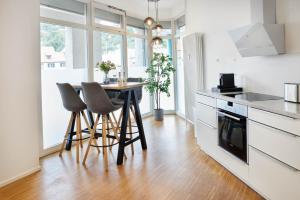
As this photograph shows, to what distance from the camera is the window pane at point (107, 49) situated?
5295 mm

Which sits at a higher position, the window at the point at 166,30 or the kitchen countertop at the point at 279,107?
the window at the point at 166,30

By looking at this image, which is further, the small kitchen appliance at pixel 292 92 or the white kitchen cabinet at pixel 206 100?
the white kitchen cabinet at pixel 206 100

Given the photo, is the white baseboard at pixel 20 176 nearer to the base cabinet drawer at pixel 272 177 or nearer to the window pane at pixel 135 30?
the base cabinet drawer at pixel 272 177

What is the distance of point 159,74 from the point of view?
6.65m

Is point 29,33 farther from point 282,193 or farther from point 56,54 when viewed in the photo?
point 282,193

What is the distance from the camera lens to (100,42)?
5.39 m

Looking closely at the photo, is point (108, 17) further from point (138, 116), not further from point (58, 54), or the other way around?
point (138, 116)

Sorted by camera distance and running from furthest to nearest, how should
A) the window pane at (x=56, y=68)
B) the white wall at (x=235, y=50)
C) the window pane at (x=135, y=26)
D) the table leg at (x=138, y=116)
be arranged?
the window pane at (x=135, y=26) < the window pane at (x=56, y=68) < the table leg at (x=138, y=116) < the white wall at (x=235, y=50)

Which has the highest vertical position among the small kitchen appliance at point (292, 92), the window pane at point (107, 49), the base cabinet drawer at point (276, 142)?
the window pane at point (107, 49)

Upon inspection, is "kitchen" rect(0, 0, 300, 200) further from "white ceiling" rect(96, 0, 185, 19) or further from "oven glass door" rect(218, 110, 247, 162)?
"white ceiling" rect(96, 0, 185, 19)

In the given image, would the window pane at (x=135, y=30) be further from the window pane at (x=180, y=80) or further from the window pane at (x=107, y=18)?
the window pane at (x=180, y=80)

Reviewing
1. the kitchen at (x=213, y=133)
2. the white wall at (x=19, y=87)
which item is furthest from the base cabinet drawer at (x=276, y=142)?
the white wall at (x=19, y=87)

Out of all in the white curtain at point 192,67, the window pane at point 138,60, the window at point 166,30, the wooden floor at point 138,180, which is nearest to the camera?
the wooden floor at point 138,180

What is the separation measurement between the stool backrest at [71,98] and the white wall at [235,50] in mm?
2394
